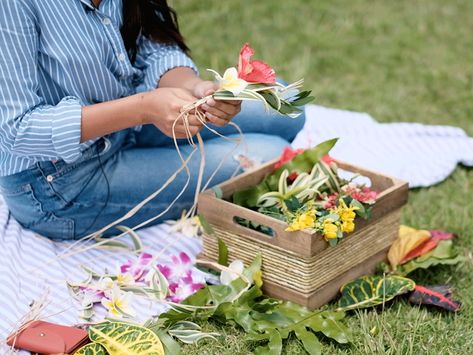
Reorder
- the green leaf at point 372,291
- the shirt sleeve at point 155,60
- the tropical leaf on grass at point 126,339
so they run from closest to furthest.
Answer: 1. the tropical leaf on grass at point 126,339
2. the green leaf at point 372,291
3. the shirt sleeve at point 155,60

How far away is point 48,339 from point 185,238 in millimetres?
588

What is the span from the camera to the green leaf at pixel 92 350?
5.92 ft

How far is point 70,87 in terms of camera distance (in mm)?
2053

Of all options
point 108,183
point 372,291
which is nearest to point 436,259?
point 372,291

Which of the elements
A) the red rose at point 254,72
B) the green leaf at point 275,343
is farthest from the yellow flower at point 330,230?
the red rose at point 254,72

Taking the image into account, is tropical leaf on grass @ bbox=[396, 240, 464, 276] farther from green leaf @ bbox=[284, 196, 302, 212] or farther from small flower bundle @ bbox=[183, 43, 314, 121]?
small flower bundle @ bbox=[183, 43, 314, 121]

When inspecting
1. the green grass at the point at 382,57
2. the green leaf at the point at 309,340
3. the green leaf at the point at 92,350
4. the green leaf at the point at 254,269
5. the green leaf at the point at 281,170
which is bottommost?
the green grass at the point at 382,57

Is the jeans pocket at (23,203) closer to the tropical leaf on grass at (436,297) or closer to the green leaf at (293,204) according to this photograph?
the green leaf at (293,204)

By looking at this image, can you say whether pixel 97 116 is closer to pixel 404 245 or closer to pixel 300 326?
pixel 300 326

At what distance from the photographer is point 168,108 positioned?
1888 mm

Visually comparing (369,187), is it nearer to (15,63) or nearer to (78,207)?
(78,207)

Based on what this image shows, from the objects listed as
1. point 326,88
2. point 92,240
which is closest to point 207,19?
point 326,88

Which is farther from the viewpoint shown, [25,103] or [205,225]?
[205,225]

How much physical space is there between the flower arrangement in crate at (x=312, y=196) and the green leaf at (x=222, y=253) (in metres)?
0.07
